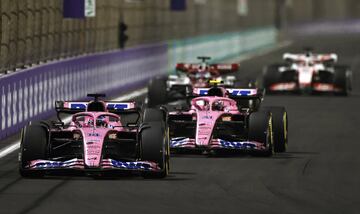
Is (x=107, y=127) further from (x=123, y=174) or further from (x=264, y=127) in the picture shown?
(x=264, y=127)

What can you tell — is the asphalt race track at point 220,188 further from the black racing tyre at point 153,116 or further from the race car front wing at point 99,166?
the black racing tyre at point 153,116

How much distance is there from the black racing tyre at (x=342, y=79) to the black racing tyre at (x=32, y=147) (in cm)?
2036

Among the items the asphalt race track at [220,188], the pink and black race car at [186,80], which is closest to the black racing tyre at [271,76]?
the pink and black race car at [186,80]

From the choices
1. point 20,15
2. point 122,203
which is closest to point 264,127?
point 122,203

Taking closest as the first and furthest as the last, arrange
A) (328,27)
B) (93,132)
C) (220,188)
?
(220,188)
(93,132)
(328,27)

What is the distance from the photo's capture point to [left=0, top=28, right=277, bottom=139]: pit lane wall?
2431 centimetres

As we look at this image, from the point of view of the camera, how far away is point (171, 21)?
67.6 meters

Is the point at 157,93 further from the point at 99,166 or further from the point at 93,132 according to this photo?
the point at 99,166

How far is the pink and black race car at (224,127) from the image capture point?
20016 millimetres

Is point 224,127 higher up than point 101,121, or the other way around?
point 101,121

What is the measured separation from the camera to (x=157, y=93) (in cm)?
3197

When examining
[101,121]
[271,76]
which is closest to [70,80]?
[271,76]

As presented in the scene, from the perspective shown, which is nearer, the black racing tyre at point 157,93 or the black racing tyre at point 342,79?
the black racing tyre at point 157,93

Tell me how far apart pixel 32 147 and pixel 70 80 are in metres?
15.1
